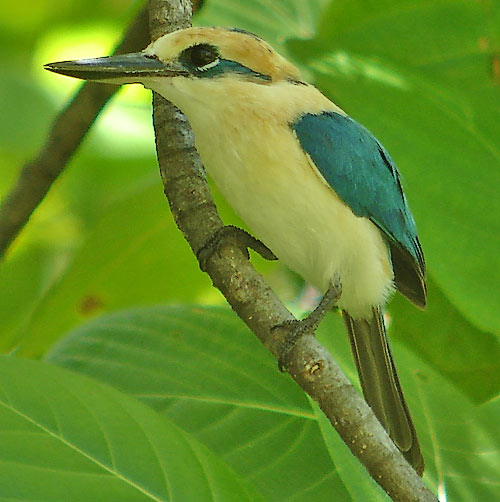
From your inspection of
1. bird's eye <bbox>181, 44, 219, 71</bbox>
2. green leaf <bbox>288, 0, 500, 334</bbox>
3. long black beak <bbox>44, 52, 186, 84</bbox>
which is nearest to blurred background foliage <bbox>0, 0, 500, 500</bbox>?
green leaf <bbox>288, 0, 500, 334</bbox>

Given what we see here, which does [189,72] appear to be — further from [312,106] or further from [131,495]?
[131,495]

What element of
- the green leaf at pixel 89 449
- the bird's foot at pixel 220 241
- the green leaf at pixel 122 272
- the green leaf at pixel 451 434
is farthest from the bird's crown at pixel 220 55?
the green leaf at pixel 89 449

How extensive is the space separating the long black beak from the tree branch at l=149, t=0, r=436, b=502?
148 millimetres

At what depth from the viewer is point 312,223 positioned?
222cm

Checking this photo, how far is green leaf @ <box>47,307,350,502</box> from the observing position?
205cm

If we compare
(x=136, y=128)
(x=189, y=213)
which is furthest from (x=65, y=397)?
(x=136, y=128)

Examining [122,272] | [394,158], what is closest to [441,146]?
[394,158]

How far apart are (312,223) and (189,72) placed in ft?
1.52

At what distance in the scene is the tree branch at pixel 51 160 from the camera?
2.38m

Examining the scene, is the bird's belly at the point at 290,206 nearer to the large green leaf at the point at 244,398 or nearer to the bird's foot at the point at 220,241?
the bird's foot at the point at 220,241

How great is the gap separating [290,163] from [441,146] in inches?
16.0

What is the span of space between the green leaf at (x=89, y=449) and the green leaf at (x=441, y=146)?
620 mm

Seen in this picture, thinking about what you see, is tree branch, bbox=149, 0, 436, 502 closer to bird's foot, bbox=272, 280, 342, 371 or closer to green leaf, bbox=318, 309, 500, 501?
bird's foot, bbox=272, 280, 342, 371

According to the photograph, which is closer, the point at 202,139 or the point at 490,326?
the point at 490,326
